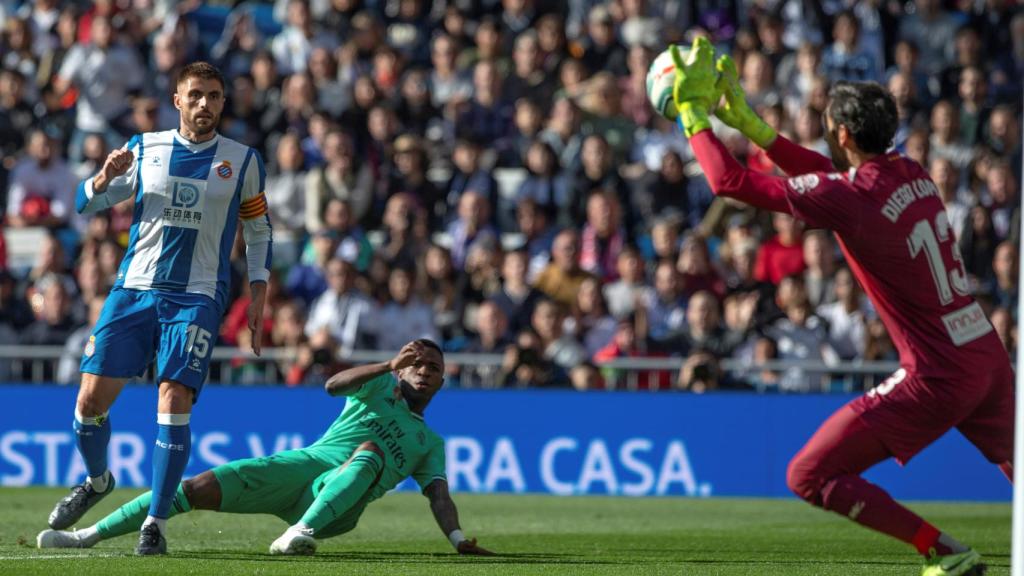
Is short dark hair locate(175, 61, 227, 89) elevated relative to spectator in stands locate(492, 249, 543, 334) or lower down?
elevated

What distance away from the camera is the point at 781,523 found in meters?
12.3

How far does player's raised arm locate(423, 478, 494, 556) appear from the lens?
29.8ft

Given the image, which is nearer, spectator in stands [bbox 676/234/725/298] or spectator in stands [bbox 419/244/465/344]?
spectator in stands [bbox 676/234/725/298]

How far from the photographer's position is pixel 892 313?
7.41 m

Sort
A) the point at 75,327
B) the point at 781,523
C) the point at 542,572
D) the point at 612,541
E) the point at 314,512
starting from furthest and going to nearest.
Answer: the point at 75,327, the point at 781,523, the point at 612,541, the point at 314,512, the point at 542,572

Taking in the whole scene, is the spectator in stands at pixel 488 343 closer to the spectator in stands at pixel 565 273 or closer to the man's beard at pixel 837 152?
the spectator in stands at pixel 565 273

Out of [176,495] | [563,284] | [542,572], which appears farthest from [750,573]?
[563,284]

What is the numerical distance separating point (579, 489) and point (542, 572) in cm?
693

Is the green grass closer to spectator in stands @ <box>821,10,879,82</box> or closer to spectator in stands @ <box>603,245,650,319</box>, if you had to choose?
spectator in stands @ <box>603,245,650,319</box>

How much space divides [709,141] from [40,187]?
1202 cm

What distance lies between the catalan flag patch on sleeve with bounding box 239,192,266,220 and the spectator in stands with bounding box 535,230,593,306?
7.15 meters

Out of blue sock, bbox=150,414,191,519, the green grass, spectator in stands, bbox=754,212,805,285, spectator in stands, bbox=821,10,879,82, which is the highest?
spectator in stands, bbox=821,10,879,82

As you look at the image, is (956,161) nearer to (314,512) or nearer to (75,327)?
(75,327)

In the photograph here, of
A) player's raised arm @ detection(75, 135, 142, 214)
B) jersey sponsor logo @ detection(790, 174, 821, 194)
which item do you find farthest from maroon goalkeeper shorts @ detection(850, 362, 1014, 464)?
player's raised arm @ detection(75, 135, 142, 214)
